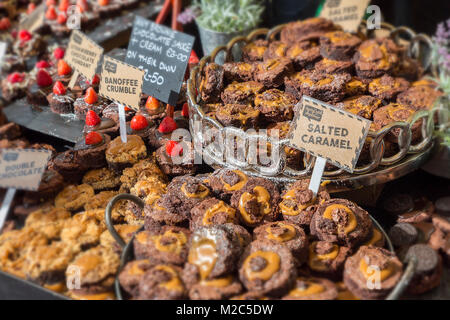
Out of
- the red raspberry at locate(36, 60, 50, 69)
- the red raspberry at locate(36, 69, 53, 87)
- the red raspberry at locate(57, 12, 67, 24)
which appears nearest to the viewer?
the red raspberry at locate(36, 69, 53, 87)

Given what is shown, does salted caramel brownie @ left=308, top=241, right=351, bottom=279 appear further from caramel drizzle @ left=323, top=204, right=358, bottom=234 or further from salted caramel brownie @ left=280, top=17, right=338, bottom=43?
salted caramel brownie @ left=280, top=17, right=338, bottom=43

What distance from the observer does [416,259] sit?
146cm

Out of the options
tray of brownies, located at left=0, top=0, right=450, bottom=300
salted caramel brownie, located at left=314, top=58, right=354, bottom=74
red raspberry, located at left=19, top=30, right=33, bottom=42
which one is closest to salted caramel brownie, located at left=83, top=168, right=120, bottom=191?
tray of brownies, located at left=0, top=0, right=450, bottom=300

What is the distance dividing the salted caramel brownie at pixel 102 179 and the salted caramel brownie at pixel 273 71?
960mm

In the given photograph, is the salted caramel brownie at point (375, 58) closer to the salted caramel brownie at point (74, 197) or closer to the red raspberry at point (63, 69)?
the salted caramel brownie at point (74, 197)

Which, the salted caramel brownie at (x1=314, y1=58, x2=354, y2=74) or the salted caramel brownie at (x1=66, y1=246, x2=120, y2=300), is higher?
the salted caramel brownie at (x1=314, y1=58, x2=354, y2=74)

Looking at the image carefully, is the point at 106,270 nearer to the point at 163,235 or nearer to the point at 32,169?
the point at 163,235

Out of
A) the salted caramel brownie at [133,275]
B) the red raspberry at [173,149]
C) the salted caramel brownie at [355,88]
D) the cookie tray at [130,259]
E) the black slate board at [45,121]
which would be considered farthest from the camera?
the black slate board at [45,121]

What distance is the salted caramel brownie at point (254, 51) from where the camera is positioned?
8.91ft

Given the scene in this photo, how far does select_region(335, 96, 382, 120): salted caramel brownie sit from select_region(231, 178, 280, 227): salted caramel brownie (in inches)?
27.4

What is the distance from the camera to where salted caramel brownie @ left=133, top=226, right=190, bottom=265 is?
4.89 ft

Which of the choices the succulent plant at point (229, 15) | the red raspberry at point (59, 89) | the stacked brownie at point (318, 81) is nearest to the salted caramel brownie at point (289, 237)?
the stacked brownie at point (318, 81)

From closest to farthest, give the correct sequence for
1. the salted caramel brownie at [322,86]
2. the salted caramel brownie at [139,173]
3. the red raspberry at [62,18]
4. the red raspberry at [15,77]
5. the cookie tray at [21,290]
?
1. the cookie tray at [21,290]
2. the salted caramel brownie at [139,173]
3. the salted caramel brownie at [322,86]
4. the red raspberry at [15,77]
5. the red raspberry at [62,18]

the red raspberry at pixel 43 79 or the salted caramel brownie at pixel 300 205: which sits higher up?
the salted caramel brownie at pixel 300 205
